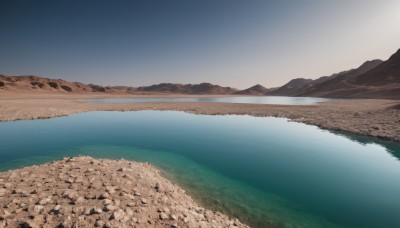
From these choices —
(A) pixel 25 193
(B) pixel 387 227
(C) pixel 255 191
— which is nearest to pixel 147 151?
(C) pixel 255 191

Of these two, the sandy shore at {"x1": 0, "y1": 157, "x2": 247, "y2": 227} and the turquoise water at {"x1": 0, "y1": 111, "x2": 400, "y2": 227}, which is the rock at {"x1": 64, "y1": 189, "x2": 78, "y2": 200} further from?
the turquoise water at {"x1": 0, "y1": 111, "x2": 400, "y2": 227}

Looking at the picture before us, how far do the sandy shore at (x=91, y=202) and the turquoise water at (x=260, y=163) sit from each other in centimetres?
224

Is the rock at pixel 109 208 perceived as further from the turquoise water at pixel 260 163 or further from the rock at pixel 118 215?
the turquoise water at pixel 260 163

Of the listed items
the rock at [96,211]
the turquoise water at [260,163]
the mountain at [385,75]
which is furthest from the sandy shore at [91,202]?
the mountain at [385,75]

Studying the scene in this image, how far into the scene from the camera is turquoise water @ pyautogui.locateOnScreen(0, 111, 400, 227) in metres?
9.16

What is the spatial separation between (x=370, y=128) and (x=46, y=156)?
29.5 m

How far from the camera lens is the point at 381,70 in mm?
128125

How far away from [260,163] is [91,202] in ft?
35.9

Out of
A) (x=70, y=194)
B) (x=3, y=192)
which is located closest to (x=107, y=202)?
(x=70, y=194)

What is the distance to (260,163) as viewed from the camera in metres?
15.1

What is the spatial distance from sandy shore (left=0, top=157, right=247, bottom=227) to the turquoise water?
2244 mm

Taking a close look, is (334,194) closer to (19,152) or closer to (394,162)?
(394,162)

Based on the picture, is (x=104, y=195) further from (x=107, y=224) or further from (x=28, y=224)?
(x=28, y=224)

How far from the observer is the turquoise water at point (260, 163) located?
360 inches
